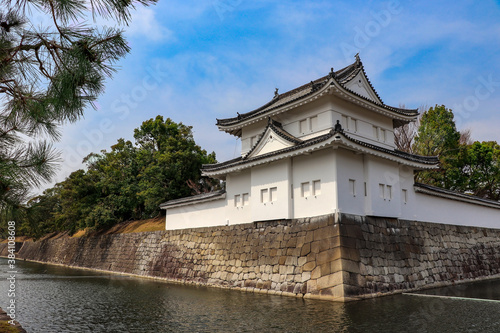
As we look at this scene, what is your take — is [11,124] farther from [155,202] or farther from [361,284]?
[155,202]

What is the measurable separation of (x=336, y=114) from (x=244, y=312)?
763 centimetres

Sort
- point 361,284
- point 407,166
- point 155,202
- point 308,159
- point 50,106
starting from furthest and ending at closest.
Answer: point 155,202 → point 407,166 → point 308,159 → point 361,284 → point 50,106

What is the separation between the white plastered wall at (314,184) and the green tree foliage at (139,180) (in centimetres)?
1223

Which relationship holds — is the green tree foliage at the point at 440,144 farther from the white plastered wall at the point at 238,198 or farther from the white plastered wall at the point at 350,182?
the white plastered wall at the point at 238,198

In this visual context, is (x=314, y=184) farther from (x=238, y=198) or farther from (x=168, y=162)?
(x=168, y=162)

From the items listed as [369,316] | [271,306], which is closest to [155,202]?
[271,306]

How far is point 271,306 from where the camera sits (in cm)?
1012

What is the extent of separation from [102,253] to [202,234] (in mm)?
11342

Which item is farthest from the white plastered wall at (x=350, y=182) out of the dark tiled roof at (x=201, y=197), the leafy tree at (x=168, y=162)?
the leafy tree at (x=168, y=162)

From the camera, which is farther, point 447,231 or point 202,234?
point 202,234

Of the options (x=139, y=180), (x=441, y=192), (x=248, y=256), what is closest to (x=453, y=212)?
(x=441, y=192)

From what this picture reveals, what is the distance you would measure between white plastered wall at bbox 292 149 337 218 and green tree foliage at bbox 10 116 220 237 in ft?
40.1

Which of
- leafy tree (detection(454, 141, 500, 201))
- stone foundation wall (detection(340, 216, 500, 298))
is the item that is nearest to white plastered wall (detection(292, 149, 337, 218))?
stone foundation wall (detection(340, 216, 500, 298))

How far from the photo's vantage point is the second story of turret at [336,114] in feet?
44.0
